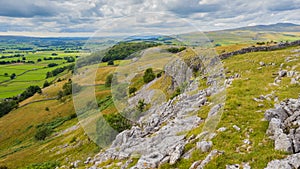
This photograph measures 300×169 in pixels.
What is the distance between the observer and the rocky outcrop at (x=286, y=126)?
14062 millimetres

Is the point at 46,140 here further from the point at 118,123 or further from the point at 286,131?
the point at 286,131

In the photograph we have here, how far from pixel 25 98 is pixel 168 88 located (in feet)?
370

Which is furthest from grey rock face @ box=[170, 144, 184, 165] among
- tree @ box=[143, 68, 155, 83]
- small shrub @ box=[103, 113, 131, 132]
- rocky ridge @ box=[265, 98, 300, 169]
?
tree @ box=[143, 68, 155, 83]

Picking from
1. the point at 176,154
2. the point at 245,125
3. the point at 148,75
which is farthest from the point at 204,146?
the point at 148,75

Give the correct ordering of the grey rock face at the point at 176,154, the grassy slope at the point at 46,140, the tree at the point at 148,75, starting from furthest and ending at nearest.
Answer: the tree at the point at 148,75 → the grassy slope at the point at 46,140 → the grey rock face at the point at 176,154

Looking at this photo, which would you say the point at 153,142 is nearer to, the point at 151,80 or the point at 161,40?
the point at 161,40

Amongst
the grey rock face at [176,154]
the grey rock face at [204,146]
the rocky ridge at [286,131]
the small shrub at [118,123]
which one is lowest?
the small shrub at [118,123]

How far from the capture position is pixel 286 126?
16578 millimetres

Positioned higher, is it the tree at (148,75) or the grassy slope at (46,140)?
the tree at (148,75)

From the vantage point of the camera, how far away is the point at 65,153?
46375mm

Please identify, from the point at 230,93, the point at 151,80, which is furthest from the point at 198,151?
the point at 151,80

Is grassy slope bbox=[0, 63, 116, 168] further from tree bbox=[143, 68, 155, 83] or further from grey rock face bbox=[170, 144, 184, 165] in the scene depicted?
tree bbox=[143, 68, 155, 83]

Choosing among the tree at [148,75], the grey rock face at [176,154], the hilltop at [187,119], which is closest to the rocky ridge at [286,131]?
the hilltop at [187,119]

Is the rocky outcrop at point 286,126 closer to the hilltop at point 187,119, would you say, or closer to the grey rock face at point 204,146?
the hilltop at point 187,119
